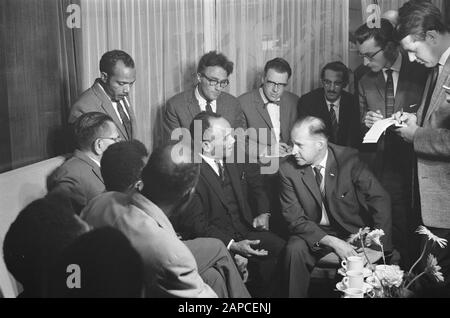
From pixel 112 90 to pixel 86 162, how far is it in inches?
14.4

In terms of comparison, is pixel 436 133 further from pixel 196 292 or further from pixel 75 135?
pixel 75 135

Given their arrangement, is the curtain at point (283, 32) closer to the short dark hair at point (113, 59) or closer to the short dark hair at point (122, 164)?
the short dark hair at point (113, 59)

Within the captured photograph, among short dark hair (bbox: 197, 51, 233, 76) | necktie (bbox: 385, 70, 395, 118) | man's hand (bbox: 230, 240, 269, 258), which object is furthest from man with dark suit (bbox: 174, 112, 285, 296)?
necktie (bbox: 385, 70, 395, 118)

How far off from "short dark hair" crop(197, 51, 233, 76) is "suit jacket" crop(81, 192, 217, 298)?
0.72 m

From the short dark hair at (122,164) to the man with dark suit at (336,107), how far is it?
0.78 m

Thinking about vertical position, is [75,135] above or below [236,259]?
above

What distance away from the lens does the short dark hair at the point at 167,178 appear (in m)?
1.96

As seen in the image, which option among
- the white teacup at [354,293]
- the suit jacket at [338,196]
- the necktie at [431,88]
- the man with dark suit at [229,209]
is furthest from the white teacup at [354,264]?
the necktie at [431,88]

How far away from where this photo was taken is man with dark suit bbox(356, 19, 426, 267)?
→ 2334mm

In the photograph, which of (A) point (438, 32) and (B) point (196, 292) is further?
(A) point (438, 32)

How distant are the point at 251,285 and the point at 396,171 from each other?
859mm

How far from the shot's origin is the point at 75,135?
2324 millimetres
